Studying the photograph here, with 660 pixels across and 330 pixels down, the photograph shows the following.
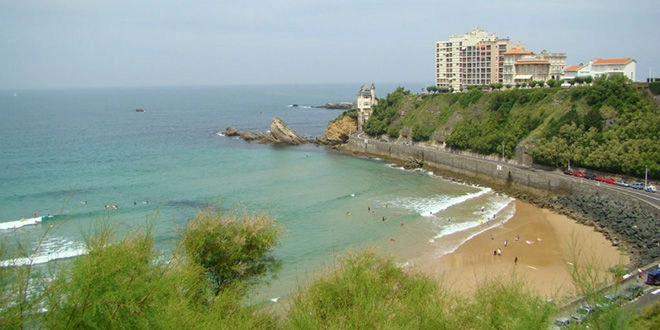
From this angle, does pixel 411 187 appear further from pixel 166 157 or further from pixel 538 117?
pixel 166 157

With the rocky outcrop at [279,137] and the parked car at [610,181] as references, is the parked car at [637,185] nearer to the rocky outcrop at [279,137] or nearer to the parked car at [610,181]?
the parked car at [610,181]

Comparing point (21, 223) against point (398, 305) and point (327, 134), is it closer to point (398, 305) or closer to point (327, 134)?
point (398, 305)

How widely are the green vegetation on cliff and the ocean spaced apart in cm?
619

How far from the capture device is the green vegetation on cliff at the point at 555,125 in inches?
1538

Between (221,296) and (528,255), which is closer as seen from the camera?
(221,296)

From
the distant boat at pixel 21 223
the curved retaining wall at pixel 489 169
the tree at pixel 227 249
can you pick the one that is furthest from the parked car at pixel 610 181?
the distant boat at pixel 21 223

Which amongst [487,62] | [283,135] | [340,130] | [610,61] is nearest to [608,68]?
[610,61]

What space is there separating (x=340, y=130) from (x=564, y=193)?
128 ft

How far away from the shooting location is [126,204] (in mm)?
39375

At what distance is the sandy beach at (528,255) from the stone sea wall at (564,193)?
1062 mm

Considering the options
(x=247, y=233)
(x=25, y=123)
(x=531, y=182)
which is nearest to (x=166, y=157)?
(x=531, y=182)

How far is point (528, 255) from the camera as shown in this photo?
29.2m

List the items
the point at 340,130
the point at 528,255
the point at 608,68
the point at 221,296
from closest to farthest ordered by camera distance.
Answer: the point at 221,296 → the point at 528,255 → the point at 608,68 → the point at 340,130

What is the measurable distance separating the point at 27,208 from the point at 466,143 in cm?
3985
